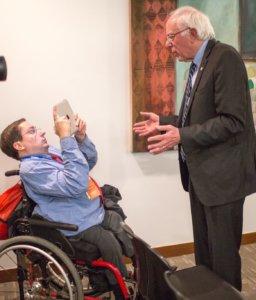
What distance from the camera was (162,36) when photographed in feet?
8.12

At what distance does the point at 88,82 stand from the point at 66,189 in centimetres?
88

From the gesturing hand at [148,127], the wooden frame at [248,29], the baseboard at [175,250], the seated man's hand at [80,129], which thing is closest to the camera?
the gesturing hand at [148,127]

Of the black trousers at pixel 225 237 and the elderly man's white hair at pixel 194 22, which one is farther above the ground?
the elderly man's white hair at pixel 194 22

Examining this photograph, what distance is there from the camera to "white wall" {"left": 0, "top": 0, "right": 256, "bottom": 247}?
7.47ft

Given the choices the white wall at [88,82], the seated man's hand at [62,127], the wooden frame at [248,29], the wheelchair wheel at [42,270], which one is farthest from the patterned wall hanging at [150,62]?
the wheelchair wheel at [42,270]

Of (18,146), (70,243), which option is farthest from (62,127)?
(70,243)

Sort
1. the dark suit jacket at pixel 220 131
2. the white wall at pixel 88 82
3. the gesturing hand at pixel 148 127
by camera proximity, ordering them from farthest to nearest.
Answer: the white wall at pixel 88 82 < the gesturing hand at pixel 148 127 < the dark suit jacket at pixel 220 131

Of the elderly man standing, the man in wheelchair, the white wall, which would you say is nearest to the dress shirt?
the man in wheelchair

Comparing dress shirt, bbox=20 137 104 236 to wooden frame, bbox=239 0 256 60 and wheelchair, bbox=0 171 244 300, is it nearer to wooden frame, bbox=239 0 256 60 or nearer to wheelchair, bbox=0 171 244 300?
wheelchair, bbox=0 171 244 300

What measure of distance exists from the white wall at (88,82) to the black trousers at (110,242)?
71 cm

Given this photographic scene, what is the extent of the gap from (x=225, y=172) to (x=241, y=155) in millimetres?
104

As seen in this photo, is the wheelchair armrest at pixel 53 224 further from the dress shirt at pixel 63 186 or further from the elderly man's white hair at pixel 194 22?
the elderly man's white hair at pixel 194 22

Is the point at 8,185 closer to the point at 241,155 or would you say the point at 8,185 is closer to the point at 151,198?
the point at 151,198

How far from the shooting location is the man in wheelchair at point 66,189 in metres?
1.76
